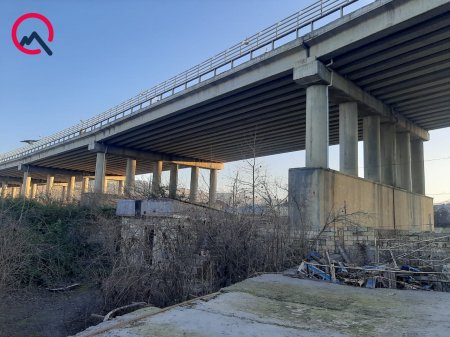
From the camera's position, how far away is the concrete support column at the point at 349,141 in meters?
18.0

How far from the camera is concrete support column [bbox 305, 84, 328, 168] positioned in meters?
15.7

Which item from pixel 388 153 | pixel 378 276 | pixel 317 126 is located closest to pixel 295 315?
pixel 378 276

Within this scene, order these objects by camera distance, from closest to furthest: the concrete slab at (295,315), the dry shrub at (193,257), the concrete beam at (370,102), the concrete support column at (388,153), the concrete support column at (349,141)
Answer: the concrete slab at (295,315) → the dry shrub at (193,257) → the concrete beam at (370,102) → the concrete support column at (349,141) → the concrete support column at (388,153)

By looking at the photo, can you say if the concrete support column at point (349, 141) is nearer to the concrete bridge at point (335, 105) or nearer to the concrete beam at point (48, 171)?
the concrete bridge at point (335, 105)

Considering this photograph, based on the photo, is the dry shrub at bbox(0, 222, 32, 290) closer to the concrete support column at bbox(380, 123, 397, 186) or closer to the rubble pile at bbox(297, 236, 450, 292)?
the rubble pile at bbox(297, 236, 450, 292)

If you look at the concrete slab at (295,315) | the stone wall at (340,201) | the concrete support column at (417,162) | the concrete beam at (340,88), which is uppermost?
the concrete beam at (340,88)

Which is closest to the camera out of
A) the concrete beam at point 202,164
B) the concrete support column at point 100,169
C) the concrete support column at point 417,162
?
the concrete support column at point 417,162

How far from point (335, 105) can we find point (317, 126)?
19.1 ft

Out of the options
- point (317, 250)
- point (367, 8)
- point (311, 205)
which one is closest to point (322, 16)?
point (367, 8)

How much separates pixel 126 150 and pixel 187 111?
13758 millimetres

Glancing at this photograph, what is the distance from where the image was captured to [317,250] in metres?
10.5

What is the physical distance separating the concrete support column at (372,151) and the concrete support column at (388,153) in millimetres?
2330

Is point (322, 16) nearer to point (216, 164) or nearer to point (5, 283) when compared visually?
point (5, 283)

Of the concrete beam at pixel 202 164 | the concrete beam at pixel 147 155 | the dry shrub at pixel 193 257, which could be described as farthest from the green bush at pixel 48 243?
the concrete beam at pixel 202 164
